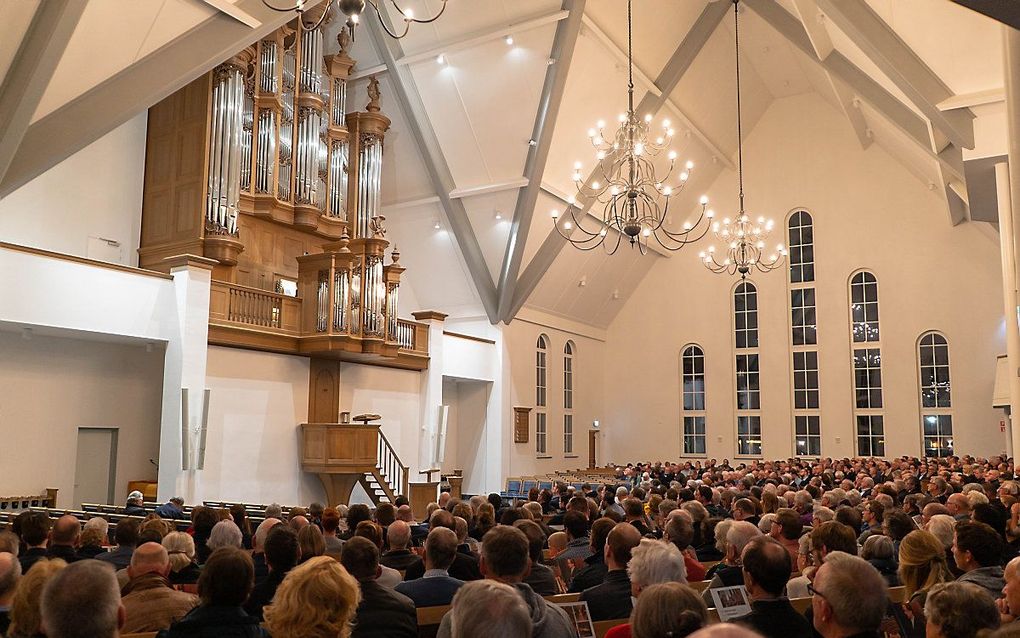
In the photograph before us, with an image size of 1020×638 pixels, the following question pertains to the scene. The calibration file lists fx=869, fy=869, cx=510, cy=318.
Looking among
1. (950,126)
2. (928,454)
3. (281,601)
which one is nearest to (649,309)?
(928,454)

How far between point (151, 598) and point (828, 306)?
19.3 metres

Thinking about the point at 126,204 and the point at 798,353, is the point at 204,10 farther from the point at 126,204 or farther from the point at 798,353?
the point at 798,353

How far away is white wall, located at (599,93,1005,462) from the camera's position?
18844 millimetres

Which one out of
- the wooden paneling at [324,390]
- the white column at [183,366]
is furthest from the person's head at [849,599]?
the wooden paneling at [324,390]

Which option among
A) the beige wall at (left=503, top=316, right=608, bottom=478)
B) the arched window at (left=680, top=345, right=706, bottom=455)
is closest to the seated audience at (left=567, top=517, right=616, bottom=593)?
the beige wall at (left=503, top=316, right=608, bottom=478)

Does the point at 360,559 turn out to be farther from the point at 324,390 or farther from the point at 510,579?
the point at 324,390

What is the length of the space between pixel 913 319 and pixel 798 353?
2641 mm

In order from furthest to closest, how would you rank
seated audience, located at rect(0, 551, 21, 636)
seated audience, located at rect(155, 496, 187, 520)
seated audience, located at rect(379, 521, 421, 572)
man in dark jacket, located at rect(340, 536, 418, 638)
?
seated audience, located at rect(155, 496, 187, 520) < seated audience, located at rect(379, 521, 421, 572) < man in dark jacket, located at rect(340, 536, 418, 638) < seated audience, located at rect(0, 551, 21, 636)

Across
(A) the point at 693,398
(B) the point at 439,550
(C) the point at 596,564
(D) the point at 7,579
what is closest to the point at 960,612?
(B) the point at 439,550

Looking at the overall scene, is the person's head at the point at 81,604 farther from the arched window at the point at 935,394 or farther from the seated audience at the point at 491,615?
the arched window at the point at 935,394

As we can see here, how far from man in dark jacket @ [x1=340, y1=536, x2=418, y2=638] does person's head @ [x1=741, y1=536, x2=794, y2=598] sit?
124 centimetres

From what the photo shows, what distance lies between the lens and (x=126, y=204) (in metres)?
13.1

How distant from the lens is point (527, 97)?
14.9 metres

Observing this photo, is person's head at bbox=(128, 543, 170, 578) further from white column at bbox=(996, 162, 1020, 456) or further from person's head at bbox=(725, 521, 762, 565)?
white column at bbox=(996, 162, 1020, 456)
